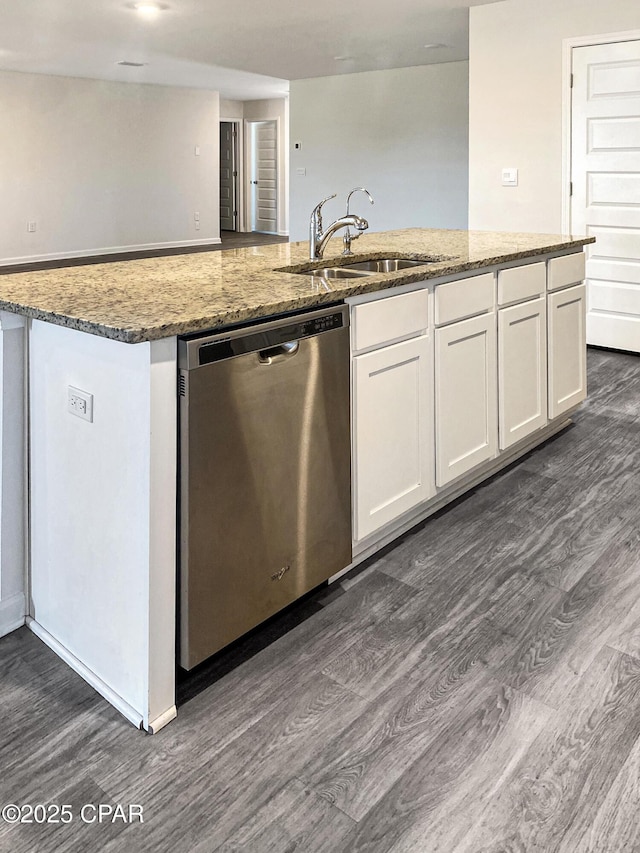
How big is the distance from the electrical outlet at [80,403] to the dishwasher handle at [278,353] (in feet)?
1.24

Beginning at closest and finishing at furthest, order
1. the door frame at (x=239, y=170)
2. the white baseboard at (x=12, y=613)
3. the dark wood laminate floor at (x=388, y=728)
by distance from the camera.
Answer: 1. the dark wood laminate floor at (x=388, y=728)
2. the white baseboard at (x=12, y=613)
3. the door frame at (x=239, y=170)

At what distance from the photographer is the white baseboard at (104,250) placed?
9.54 metres

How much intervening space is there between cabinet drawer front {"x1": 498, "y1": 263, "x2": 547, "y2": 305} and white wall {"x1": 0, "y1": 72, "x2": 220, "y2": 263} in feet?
26.8

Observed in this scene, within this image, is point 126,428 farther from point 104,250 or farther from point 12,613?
point 104,250

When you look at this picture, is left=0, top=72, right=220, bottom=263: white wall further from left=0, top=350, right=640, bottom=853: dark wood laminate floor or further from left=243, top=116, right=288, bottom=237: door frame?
left=0, top=350, right=640, bottom=853: dark wood laminate floor

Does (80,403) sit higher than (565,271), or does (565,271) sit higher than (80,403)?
(565,271)

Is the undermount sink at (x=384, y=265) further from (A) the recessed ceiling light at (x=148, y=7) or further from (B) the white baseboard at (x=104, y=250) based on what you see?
(B) the white baseboard at (x=104, y=250)

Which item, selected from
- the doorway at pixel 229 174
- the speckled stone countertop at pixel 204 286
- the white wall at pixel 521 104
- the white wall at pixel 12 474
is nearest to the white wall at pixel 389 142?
the white wall at pixel 521 104

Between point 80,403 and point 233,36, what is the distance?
5.89 meters

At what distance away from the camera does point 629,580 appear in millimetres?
2172

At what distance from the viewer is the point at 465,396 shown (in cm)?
258

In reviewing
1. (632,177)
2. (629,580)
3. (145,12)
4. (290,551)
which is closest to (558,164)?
(632,177)

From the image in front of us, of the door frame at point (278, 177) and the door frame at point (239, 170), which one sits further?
the door frame at point (239, 170)

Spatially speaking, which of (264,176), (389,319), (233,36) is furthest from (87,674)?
(264,176)
